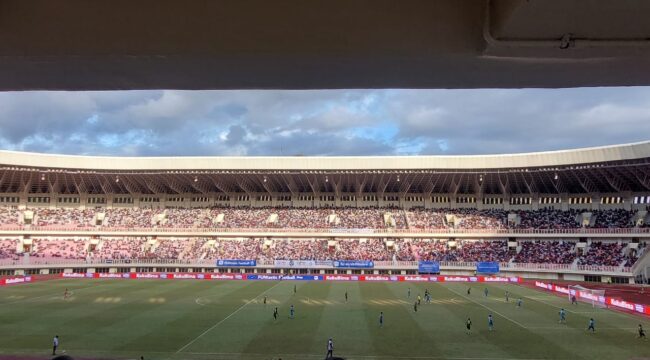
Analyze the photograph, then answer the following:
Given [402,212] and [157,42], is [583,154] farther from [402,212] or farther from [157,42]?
[157,42]

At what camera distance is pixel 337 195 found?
80.5 m

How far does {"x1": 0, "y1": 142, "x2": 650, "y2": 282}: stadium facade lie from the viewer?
6456cm

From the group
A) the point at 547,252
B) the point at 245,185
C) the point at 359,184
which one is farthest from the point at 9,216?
the point at 547,252

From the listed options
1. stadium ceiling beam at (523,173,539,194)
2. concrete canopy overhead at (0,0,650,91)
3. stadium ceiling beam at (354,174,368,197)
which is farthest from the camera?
stadium ceiling beam at (354,174,368,197)

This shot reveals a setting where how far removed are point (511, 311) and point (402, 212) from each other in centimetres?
4111

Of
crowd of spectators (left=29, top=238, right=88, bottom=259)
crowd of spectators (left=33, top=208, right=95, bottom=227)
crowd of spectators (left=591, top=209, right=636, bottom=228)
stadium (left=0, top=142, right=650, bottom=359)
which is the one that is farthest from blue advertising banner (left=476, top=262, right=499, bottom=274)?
crowd of spectators (left=33, top=208, right=95, bottom=227)

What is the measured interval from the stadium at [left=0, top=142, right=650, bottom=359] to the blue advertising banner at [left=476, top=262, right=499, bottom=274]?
0.20 meters

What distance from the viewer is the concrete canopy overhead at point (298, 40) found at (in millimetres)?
4758

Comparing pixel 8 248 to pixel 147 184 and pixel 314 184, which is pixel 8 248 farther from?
pixel 314 184

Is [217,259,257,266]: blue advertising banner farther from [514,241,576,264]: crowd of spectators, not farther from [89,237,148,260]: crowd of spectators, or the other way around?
[514,241,576,264]: crowd of spectators

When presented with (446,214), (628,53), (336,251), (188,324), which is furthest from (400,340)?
(446,214)

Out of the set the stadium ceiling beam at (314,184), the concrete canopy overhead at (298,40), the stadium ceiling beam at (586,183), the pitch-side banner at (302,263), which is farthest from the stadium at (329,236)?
the concrete canopy overhead at (298,40)

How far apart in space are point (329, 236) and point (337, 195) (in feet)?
30.5

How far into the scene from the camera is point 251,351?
24.5 m
